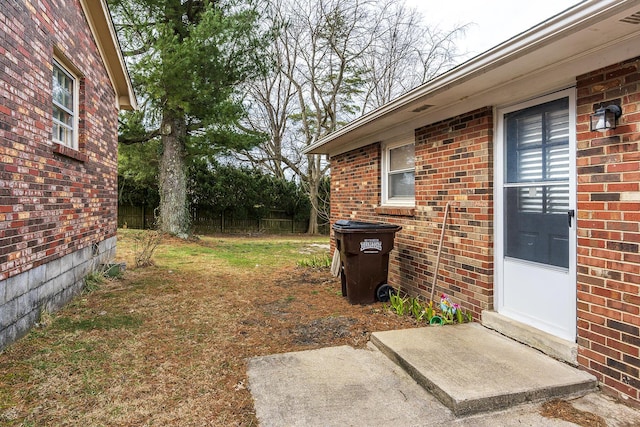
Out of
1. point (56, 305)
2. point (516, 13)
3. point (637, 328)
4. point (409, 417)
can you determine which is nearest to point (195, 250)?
point (56, 305)

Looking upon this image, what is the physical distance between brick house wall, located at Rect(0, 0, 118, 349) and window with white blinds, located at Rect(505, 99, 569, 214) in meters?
4.75

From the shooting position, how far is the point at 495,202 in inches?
157

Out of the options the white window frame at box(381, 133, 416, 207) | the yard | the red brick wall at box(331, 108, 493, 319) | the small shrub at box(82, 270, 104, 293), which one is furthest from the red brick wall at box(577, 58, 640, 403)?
the small shrub at box(82, 270, 104, 293)

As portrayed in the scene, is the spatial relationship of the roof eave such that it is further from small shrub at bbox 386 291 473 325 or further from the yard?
small shrub at bbox 386 291 473 325

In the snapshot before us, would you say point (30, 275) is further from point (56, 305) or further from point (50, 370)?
point (50, 370)

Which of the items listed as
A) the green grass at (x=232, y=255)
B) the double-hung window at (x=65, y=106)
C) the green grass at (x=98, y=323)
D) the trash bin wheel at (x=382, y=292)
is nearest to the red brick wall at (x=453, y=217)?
the trash bin wheel at (x=382, y=292)

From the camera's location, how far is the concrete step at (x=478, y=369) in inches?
101

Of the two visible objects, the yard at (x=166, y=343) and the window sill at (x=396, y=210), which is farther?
the window sill at (x=396, y=210)

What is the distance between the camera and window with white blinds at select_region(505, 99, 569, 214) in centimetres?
329

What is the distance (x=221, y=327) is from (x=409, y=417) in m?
2.50

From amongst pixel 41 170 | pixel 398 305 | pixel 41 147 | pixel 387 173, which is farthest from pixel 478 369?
pixel 41 147

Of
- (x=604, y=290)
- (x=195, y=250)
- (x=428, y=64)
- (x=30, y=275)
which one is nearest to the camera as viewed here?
(x=604, y=290)

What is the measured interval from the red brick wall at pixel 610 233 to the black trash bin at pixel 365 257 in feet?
8.03

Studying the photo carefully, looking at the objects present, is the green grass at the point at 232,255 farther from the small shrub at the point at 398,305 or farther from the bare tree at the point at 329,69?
the bare tree at the point at 329,69
